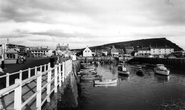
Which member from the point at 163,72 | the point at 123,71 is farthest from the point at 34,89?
the point at 163,72

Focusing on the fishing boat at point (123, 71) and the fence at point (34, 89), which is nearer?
the fence at point (34, 89)

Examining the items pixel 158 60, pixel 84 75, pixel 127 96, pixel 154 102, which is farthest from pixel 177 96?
pixel 158 60

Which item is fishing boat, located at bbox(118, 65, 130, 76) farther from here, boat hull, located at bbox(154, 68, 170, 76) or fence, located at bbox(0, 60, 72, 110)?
fence, located at bbox(0, 60, 72, 110)

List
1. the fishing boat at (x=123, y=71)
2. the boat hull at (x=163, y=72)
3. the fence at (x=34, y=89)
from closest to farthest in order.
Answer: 1. the fence at (x=34, y=89)
2. the boat hull at (x=163, y=72)
3. the fishing boat at (x=123, y=71)

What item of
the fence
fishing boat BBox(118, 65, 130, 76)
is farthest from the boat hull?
the fence

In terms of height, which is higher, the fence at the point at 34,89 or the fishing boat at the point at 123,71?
the fence at the point at 34,89

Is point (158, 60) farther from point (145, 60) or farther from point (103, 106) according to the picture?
point (103, 106)

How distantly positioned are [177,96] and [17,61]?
106 feet

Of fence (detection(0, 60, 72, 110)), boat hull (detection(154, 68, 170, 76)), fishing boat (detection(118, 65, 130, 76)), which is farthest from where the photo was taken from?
fishing boat (detection(118, 65, 130, 76))

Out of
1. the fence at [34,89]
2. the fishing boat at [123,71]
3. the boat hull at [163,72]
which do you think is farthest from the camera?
the fishing boat at [123,71]

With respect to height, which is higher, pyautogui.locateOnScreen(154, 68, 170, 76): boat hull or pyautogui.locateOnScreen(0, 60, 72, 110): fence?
pyautogui.locateOnScreen(0, 60, 72, 110): fence

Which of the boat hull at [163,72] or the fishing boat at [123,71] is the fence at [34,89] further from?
the boat hull at [163,72]

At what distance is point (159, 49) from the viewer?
484ft

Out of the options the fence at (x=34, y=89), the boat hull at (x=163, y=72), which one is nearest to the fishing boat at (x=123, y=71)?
the boat hull at (x=163, y=72)
